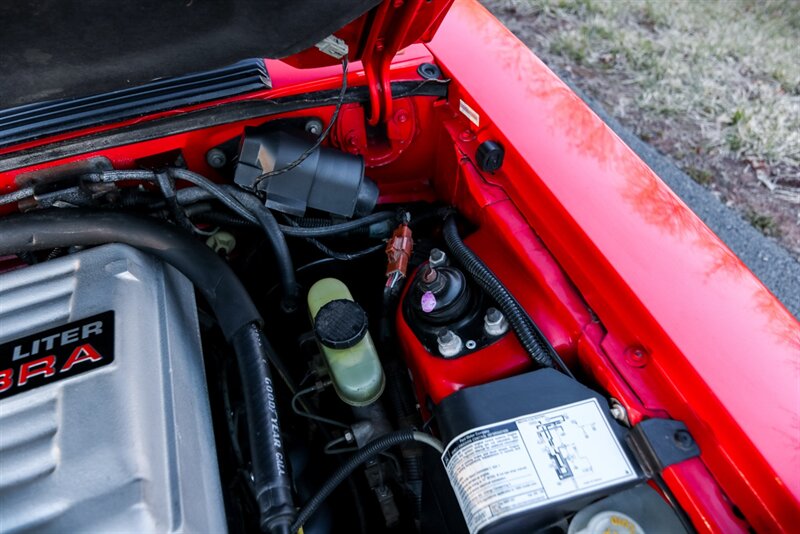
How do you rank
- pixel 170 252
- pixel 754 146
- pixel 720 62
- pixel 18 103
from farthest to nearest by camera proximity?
pixel 720 62
pixel 754 146
pixel 170 252
pixel 18 103

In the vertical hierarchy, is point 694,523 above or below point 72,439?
below

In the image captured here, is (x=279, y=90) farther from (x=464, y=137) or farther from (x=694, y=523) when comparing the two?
(x=694, y=523)

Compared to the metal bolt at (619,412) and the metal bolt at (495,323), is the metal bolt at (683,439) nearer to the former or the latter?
the metal bolt at (619,412)

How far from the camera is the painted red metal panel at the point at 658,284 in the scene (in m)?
0.69

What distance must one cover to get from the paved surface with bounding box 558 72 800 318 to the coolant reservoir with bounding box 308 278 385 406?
153cm

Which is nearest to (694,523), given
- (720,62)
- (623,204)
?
(623,204)

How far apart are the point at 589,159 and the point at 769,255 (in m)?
1.36

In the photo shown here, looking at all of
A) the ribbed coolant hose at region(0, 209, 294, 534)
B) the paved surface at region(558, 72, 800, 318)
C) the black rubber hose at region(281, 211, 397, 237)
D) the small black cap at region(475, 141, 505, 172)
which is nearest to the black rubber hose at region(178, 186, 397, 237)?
the black rubber hose at region(281, 211, 397, 237)

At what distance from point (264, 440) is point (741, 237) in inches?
74.3

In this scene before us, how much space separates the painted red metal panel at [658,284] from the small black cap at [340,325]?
0.33 metres

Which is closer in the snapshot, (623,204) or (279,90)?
(623,204)

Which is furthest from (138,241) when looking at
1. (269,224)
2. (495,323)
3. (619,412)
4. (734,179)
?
(734,179)

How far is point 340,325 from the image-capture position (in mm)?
934

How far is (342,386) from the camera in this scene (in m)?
0.95
